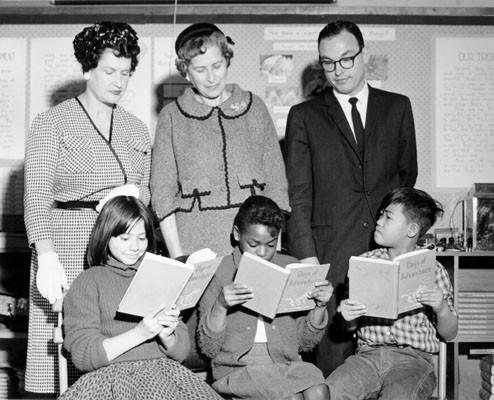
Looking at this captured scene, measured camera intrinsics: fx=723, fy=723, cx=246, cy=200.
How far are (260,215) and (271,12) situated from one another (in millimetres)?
1630

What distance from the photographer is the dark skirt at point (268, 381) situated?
2.66 meters

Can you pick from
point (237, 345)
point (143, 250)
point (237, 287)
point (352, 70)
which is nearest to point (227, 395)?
point (237, 345)

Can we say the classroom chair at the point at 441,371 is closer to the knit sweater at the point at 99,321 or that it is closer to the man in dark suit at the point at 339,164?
the man in dark suit at the point at 339,164

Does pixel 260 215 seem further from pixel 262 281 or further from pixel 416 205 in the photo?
pixel 416 205

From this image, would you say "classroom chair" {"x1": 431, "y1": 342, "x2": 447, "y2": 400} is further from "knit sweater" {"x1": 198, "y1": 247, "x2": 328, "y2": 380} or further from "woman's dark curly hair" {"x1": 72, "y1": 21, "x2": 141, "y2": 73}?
"woman's dark curly hair" {"x1": 72, "y1": 21, "x2": 141, "y2": 73}

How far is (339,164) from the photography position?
323 cm

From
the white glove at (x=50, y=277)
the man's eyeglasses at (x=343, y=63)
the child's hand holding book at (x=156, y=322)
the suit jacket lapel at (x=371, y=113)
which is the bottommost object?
the child's hand holding book at (x=156, y=322)

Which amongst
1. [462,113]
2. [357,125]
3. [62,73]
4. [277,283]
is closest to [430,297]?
[277,283]

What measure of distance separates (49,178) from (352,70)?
137 cm

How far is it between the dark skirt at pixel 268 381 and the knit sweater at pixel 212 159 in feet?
2.27

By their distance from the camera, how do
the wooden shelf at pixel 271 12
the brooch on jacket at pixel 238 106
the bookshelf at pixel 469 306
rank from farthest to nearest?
the wooden shelf at pixel 271 12 < the bookshelf at pixel 469 306 < the brooch on jacket at pixel 238 106

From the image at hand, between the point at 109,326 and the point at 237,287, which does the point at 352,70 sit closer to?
the point at 237,287

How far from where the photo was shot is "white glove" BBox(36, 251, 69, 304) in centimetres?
267

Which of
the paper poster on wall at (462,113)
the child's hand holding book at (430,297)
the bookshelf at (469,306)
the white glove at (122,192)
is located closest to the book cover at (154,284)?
the white glove at (122,192)
